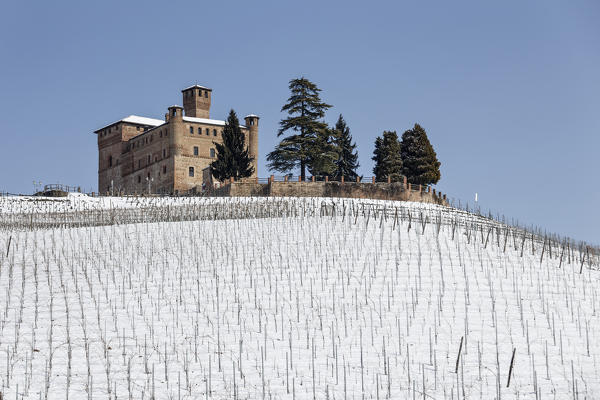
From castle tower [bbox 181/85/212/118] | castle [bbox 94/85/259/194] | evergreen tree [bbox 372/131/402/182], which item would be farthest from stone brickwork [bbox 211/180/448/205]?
castle tower [bbox 181/85/212/118]

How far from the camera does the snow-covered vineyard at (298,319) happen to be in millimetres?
9117

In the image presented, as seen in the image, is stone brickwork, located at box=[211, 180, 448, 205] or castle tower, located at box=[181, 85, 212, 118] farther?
castle tower, located at box=[181, 85, 212, 118]

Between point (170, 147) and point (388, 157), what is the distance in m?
28.2

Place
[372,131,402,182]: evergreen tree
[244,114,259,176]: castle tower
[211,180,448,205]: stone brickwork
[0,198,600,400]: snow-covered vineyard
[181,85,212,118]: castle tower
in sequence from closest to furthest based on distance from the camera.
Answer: [0,198,600,400]: snow-covered vineyard → [211,180,448,205]: stone brickwork → [372,131,402,182]: evergreen tree → [244,114,259,176]: castle tower → [181,85,212,118]: castle tower

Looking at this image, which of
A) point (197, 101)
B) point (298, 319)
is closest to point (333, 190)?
point (298, 319)

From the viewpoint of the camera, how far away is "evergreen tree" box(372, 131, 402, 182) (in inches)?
2296

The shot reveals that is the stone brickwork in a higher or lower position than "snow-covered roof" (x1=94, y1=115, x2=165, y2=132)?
lower

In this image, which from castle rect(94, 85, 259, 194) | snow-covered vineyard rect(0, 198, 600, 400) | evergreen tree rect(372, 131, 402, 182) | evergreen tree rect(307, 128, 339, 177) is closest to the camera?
snow-covered vineyard rect(0, 198, 600, 400)

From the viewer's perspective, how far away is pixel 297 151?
5275 centimetres

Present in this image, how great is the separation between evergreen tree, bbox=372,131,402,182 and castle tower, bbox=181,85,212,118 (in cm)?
3005

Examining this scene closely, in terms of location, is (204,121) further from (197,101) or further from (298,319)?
(298,319)

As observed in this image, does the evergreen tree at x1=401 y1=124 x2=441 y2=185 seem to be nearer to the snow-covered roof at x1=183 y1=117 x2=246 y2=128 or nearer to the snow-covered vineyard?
the snow-covered roof at x1=183 y1=117 x2=246 y2=128

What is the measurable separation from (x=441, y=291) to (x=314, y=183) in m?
35.5

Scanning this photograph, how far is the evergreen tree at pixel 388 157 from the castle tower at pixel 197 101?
1183 inches
